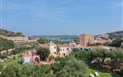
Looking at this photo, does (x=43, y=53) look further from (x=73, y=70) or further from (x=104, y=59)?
(x=73, y=70)

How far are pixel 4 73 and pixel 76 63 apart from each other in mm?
8149

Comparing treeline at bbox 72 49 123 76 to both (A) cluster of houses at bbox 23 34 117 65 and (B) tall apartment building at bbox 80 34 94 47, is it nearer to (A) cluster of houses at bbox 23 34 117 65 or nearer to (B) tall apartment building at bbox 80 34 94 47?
(A) cluster of houses at bbox 23 34 117 65

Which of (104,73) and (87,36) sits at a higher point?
(87,36)

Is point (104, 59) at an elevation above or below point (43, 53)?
below

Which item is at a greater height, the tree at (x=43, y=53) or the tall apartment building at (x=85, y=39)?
the tall apartment building at (x=85, y=39)

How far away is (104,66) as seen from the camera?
34.9 meters

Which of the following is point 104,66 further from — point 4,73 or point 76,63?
point 4,73

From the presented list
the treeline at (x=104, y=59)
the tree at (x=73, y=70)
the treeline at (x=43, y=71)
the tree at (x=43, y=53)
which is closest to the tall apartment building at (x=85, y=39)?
the tree at (x=43, y=53)

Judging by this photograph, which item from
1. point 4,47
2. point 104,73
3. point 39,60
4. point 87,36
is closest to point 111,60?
point 104,73

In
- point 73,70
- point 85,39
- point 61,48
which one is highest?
point 85,39

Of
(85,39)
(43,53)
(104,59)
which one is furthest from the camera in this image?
(85,39)

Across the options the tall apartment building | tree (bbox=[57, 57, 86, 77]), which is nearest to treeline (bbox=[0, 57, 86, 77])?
tree (bbox=[57, 57, 86, 77])

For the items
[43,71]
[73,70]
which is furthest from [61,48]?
[43,71]

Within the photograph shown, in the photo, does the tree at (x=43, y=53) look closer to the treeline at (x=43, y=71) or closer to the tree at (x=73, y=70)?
the treeline at (x=43, y=71)
